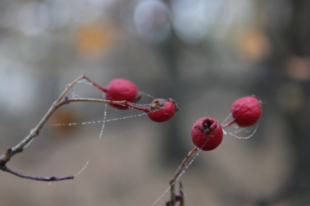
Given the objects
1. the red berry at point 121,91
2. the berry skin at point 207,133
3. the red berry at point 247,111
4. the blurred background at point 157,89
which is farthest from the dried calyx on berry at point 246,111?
the blurred background at point 157,89

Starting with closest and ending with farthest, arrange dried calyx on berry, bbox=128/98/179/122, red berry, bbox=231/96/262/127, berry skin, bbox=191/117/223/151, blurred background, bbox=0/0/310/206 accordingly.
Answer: berry skin, bbox=191/117/223/151
dried calyx on berry, bbox=128/98/179/122
red berry, bbox=231/96/262/127
blurred background, bbox=0/0/310/206

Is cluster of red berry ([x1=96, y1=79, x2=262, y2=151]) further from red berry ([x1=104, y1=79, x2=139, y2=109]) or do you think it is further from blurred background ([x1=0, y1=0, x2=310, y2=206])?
blurred background ([x1=0, y1=0, x2=310, y2=206])

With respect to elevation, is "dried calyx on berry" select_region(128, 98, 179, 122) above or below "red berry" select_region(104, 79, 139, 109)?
below

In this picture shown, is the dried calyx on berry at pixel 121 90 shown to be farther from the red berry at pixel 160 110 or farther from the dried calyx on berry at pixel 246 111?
the dried calyx on berry at pixel 246 111

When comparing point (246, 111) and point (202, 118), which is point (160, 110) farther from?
point (246, 111)

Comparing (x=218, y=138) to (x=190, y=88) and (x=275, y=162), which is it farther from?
(x=275, y=162)

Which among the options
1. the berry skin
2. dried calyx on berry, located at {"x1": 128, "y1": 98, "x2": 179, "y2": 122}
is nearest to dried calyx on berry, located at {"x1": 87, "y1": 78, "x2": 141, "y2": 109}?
dried calyx on berry, located at {"x1": 128, "y1": 98, "x2": 179, "y2": 122}

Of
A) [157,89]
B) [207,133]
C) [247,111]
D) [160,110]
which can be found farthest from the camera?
[157,89]

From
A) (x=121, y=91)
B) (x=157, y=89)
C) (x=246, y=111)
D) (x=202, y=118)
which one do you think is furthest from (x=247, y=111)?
(x=157, y=89)
